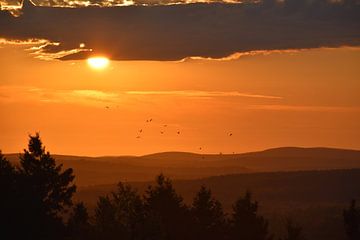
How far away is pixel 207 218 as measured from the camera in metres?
87.4

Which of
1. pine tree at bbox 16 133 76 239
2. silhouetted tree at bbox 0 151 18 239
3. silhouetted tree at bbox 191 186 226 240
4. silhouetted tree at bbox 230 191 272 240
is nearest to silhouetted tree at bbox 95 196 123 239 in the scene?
pine tree at bbox 16 133 76 239

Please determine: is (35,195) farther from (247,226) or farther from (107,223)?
(247,226)

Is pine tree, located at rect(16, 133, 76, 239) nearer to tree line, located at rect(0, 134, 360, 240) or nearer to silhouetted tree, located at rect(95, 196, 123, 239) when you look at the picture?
tree line, located at rect(0, 134, 360, 240)

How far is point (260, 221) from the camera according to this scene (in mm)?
87688

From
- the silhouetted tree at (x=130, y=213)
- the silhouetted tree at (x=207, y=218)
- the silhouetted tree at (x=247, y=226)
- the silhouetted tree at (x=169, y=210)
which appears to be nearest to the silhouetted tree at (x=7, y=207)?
the silhouetted tree at (x=130, y=213)

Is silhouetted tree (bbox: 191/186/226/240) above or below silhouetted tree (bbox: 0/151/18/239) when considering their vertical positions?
above

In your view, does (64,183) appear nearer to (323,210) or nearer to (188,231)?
(188,231)

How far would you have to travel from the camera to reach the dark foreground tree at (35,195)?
215ft

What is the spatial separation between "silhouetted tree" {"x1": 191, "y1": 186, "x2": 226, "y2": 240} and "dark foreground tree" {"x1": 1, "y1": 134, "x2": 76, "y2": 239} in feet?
41.3

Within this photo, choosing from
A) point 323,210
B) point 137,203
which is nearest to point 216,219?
point 137,203

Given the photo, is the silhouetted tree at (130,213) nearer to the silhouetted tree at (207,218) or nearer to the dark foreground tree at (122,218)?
the dark foreground tree at (122,218)

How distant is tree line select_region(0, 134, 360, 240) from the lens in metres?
66.6

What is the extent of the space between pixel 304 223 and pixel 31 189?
9618cm

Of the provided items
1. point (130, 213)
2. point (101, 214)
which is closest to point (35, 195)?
point (101, 214)
